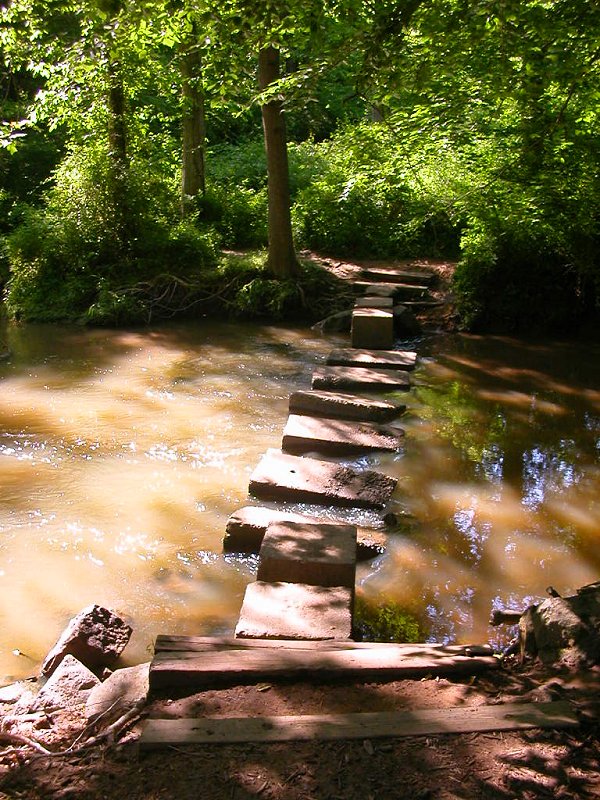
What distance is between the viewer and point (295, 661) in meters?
3.40

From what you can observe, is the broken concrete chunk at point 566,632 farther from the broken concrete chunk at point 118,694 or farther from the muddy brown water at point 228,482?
the broken concrete chunk at point 118,694

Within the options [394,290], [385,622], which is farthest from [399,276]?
[385,622]

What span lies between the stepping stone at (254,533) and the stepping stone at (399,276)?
8.13 meters

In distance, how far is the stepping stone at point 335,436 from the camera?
6918mm

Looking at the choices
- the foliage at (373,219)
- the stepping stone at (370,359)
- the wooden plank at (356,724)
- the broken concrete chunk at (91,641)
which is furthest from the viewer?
the foliage at (373,219)

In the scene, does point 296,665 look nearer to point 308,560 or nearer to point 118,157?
point 308,560

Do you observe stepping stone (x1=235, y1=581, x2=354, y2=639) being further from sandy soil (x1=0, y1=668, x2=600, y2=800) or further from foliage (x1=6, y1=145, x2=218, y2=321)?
foliage (x1=6, y1=145, x2=218, y2=321)

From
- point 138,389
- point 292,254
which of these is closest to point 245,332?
point 292,254

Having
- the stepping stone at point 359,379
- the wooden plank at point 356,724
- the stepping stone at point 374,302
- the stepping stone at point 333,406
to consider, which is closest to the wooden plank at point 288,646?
the wooden plank at point 356,724

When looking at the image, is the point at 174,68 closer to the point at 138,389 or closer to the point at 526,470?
the point at 138,389

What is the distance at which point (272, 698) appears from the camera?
10.6 feet

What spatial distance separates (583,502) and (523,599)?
171cm

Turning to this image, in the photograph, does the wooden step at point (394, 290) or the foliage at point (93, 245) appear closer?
the wooden step at point (394, 290)

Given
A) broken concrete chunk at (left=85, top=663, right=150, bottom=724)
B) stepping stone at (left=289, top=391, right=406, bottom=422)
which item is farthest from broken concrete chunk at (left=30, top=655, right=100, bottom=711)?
stepping stone at (left=289, top=391, right=406, bottom=422)
